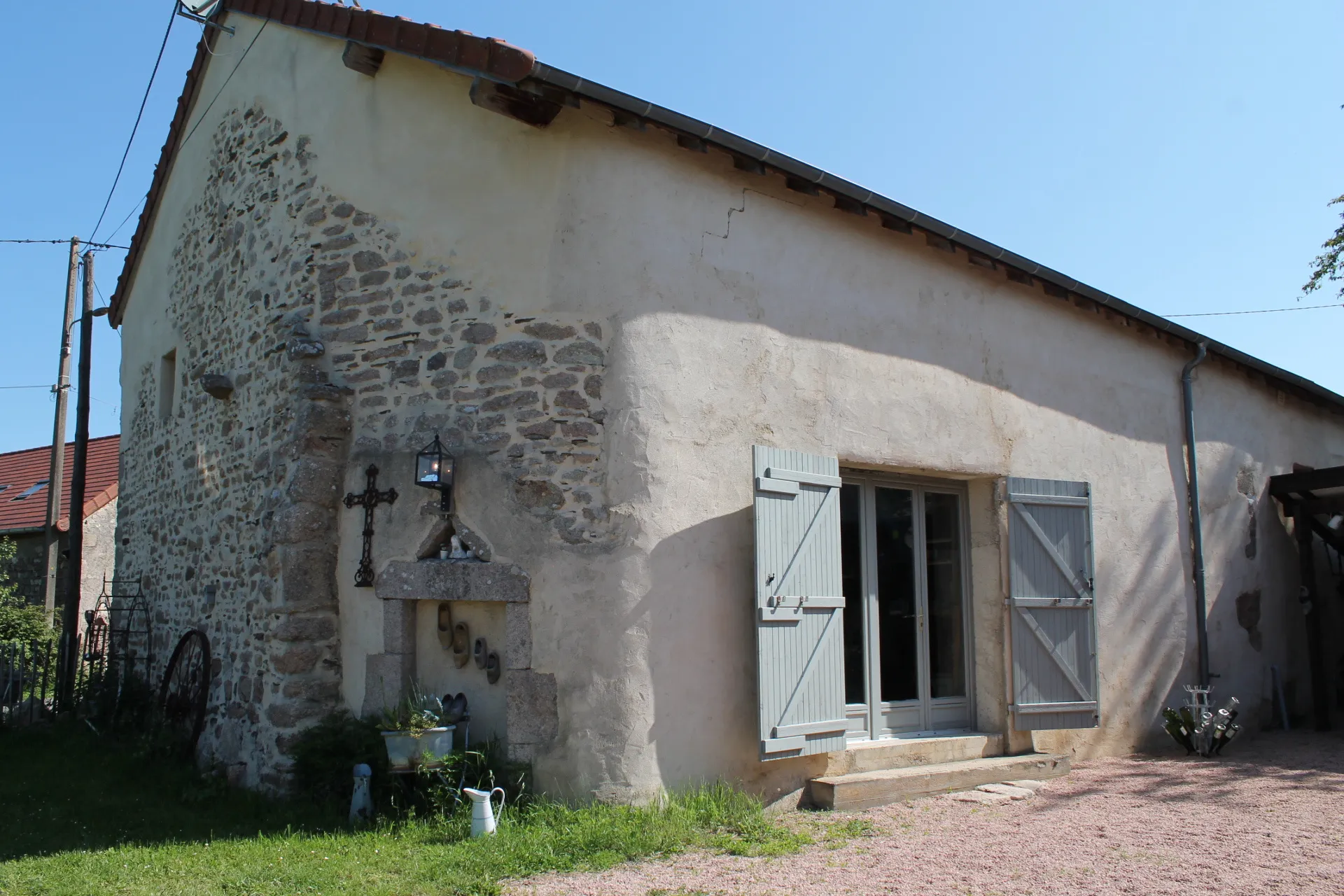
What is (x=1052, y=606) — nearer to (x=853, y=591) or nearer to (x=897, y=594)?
(x=897, y=594)

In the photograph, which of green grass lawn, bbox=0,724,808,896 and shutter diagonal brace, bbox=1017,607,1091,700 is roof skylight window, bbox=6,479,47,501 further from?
shutter diagonal brace, bbox=1017,607,1091,700

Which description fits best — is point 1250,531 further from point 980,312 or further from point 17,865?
point 17,865

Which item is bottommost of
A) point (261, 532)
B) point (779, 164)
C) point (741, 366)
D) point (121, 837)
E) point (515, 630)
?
point (121, 837)

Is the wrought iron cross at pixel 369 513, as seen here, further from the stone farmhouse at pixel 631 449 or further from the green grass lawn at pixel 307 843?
the green grass lawn at pixel 307 843

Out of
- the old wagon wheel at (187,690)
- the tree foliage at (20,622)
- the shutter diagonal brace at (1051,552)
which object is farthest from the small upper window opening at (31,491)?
the shutter diagonal brace at (1051,552)

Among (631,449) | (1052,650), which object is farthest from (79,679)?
(1052,650)

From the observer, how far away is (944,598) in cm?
745

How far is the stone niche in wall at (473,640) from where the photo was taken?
5.66 meters

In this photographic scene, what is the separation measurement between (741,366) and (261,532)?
3465 mm

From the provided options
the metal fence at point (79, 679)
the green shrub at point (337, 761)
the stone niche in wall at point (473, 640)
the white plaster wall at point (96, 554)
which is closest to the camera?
the stone niche in wall at point (473, 640)

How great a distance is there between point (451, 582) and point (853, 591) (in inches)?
104

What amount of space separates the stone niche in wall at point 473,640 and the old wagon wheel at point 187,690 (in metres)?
2.17

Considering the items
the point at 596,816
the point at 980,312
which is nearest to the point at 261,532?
the point at 596,816

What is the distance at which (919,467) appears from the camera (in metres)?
7.07
